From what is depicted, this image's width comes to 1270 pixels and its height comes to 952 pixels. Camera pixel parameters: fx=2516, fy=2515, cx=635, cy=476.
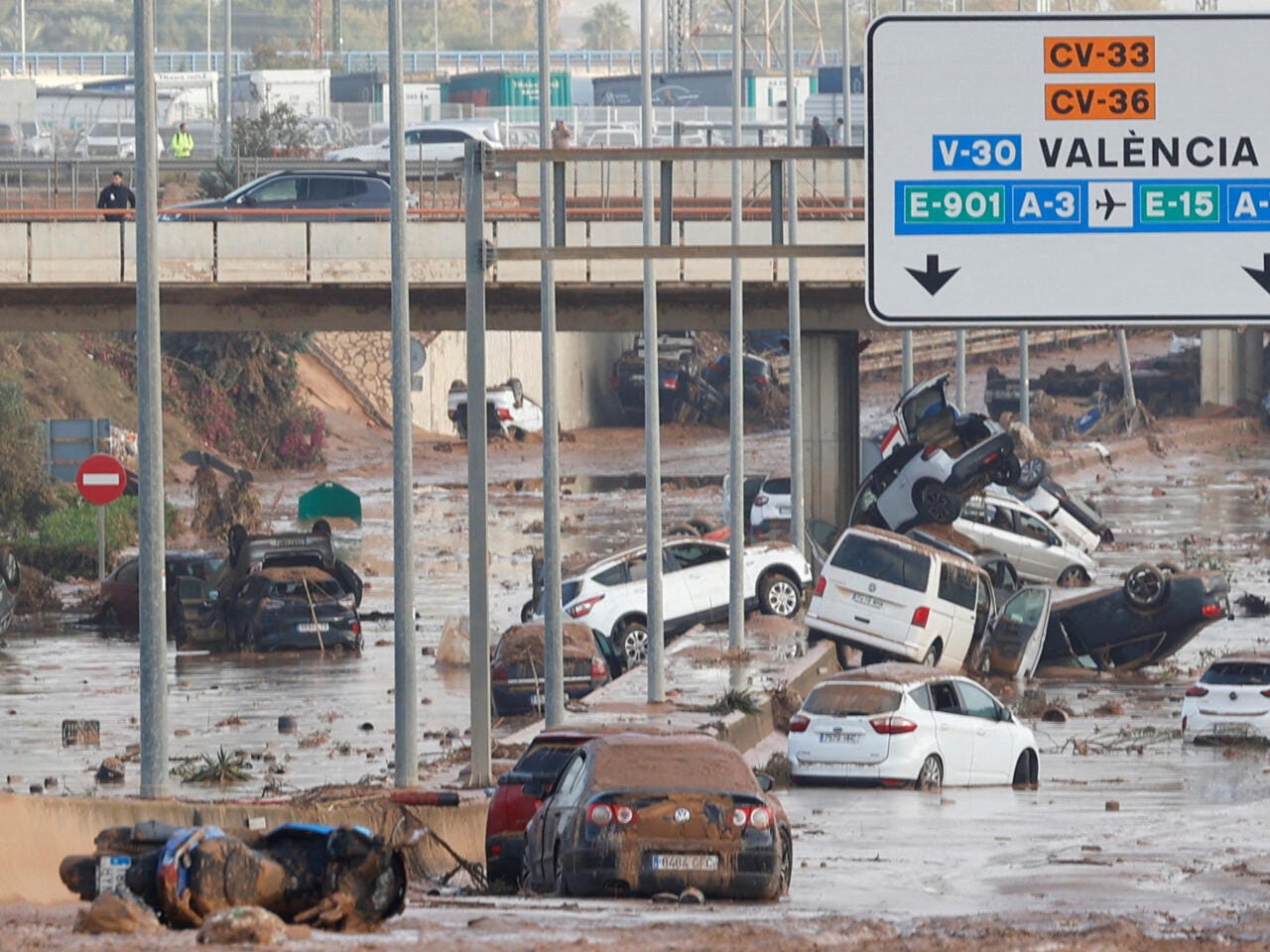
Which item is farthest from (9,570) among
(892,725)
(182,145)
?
(182,145)

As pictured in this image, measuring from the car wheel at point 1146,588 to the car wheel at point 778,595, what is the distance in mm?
6465

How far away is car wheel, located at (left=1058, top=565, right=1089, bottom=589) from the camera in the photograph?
44.4 metres

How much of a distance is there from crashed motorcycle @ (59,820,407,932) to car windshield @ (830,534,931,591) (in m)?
18.8

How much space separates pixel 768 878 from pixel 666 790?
836mm

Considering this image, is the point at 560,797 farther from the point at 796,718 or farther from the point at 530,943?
the point at 796,718

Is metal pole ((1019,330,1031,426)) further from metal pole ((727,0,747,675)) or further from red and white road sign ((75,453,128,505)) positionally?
red and white road sign ((75,453,128,505))

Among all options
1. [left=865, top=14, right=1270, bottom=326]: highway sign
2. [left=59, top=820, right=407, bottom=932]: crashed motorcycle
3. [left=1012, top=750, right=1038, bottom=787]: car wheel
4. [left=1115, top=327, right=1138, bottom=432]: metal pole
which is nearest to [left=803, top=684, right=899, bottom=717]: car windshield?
[left=1012, top=750, right=1038, bottom=787]: car wheel

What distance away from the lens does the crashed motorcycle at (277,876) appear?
13352mm

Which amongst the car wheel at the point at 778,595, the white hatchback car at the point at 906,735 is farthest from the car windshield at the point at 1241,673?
the car wheel at the point at 778,595

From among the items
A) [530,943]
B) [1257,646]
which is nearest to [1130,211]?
[530,943]

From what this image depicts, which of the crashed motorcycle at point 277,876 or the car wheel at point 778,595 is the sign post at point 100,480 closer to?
the car wheel at point 778,595

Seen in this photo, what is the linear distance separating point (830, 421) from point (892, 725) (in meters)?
21.9

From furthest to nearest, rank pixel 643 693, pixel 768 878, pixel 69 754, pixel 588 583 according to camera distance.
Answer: pixel 588 583
pixel 643 693
pixel 69 754
pixel 768 878

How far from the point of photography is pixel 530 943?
40.5ft
